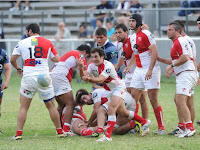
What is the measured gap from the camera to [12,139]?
27.9ft

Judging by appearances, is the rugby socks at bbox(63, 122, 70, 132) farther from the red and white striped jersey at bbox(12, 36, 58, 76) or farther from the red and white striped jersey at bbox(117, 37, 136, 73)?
the red and white striped jersey at bbox(117, 37, 136, 73)

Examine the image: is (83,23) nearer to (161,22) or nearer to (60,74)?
(161,22)

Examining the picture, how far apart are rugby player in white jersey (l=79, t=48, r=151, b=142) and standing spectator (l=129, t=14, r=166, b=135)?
616 mm

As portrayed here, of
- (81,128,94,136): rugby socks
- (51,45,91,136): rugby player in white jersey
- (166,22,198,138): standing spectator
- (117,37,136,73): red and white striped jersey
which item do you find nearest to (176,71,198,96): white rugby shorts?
(166,22,198,138): standing spectator

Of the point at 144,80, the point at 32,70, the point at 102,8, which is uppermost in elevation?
the point at 102,8

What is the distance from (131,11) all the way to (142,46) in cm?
1053

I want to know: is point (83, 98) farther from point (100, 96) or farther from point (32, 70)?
point (32, 70)

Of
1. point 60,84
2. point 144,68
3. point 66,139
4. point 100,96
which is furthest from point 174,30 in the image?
point 66,139

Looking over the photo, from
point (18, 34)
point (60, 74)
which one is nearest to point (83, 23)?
point (18, 34)

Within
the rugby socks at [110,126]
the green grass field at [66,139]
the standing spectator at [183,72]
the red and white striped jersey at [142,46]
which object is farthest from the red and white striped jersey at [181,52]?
the rugby socks at [110,126]

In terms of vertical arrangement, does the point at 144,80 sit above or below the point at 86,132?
above

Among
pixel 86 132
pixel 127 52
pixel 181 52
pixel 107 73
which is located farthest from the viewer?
pixel 127 52

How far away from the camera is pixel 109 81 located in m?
8.66

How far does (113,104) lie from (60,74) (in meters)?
1.51
